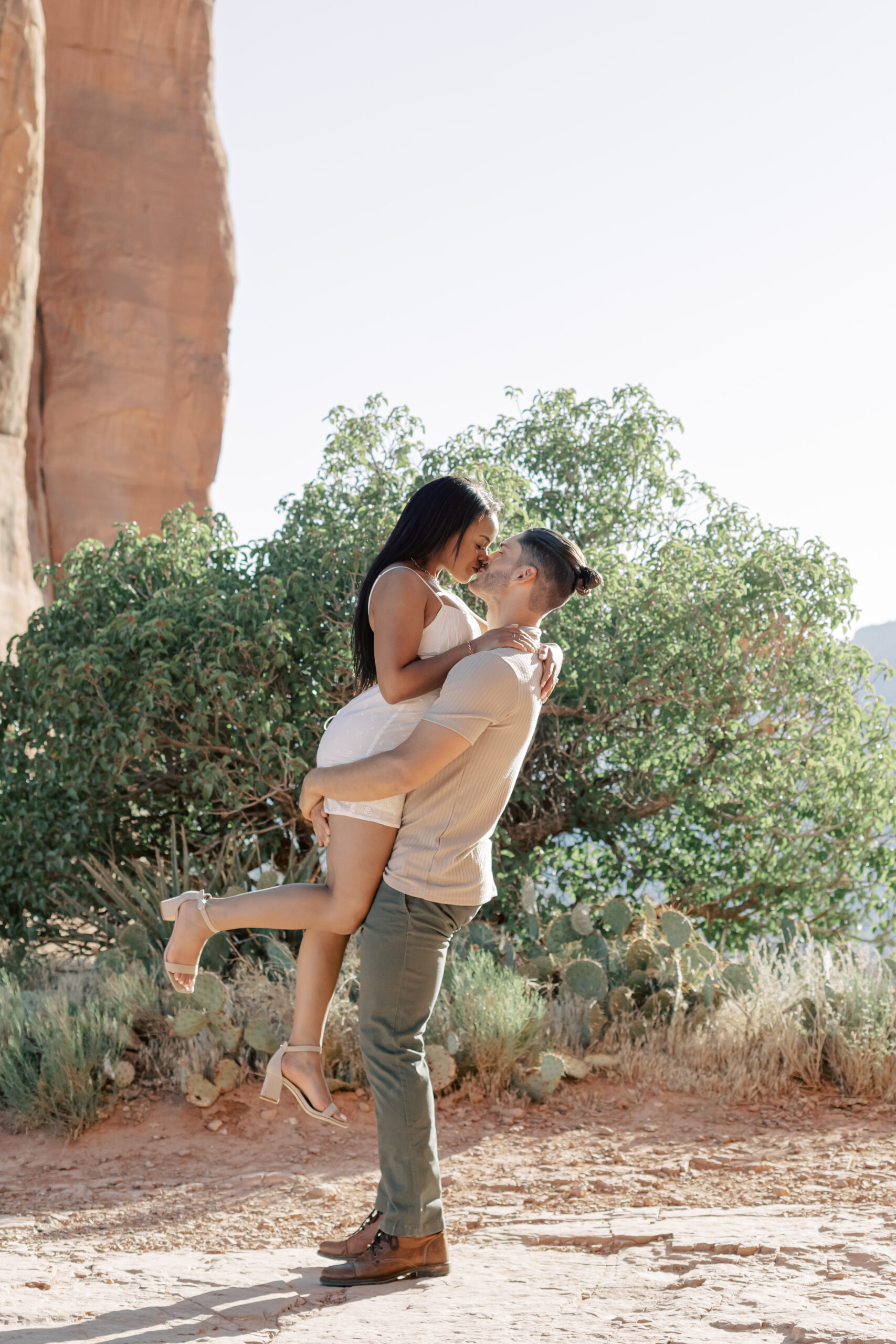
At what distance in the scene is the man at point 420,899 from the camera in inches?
117

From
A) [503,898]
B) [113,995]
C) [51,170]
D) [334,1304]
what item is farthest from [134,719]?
[51,170]

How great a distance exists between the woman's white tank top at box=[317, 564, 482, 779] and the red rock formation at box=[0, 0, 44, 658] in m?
10.7

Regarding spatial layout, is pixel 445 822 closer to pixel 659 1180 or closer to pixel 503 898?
pixel 659 1180

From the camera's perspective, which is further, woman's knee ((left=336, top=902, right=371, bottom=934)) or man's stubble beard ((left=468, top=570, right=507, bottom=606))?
man's stubble beard ((left=468, top=570, right=507, bottom=606))

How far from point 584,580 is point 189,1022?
11.3 feet

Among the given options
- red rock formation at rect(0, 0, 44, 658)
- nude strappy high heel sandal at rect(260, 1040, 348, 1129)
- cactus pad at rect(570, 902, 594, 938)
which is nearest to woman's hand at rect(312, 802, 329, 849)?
nude strappy high heel sandal at rect(260, 1040, 348, 1129)

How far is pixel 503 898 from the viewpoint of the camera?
8.12m

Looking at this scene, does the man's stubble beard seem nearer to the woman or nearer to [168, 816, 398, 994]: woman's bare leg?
the woman

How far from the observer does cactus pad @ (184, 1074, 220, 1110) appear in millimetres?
5551

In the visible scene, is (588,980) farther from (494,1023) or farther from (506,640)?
(506,640)

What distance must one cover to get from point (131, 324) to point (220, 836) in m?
12.0

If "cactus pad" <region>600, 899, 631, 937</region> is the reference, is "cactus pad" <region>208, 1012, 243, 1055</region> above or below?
below

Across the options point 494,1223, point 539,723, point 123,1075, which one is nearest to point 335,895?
point 494,1223

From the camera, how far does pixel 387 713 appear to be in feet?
10.6
